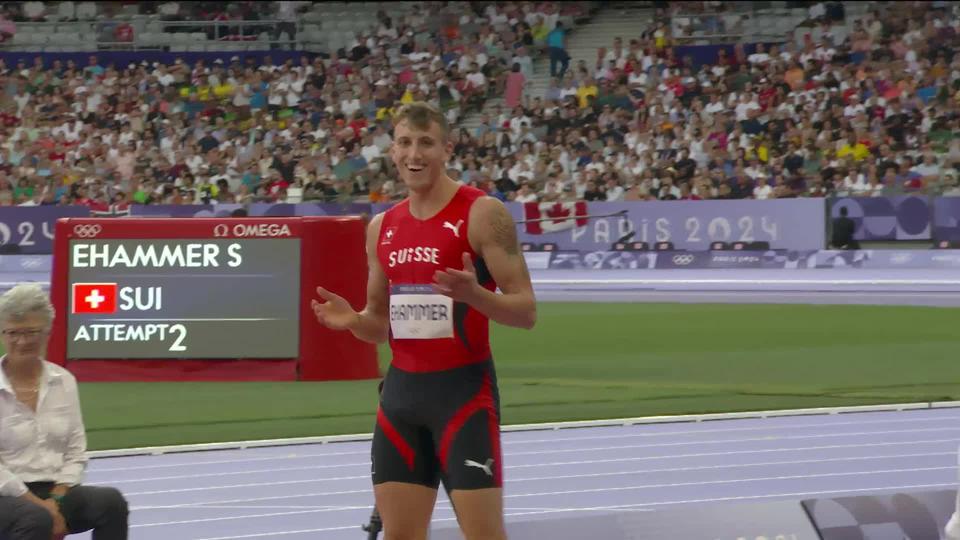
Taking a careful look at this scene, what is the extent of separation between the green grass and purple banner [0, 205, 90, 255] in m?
12.4

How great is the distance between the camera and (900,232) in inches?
1014

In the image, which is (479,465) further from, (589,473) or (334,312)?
(589,473)

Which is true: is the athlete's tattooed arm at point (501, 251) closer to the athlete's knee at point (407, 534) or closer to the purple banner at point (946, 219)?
the athlete's knee at point (407, 534)

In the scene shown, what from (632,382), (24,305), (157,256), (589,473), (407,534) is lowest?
(589,473)

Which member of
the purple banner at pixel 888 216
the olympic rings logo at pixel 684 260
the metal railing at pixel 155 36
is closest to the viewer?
the purple banner at pixel 888 216

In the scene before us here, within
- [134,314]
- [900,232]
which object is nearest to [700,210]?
[900,232]

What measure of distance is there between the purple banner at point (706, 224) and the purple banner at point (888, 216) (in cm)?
50

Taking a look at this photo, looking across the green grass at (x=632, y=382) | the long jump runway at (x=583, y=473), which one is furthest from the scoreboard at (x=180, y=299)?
the long jump runway at (x=583, y=473)

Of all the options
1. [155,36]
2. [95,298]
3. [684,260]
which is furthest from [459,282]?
[155,36]

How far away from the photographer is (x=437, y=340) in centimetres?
518

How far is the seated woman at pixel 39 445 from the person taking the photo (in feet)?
17.8

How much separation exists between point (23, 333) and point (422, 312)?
1.41 meters

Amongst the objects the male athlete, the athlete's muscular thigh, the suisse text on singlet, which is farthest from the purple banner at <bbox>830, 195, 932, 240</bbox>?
the athlete's muscular thigh

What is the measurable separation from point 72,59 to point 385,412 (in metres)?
33.8
